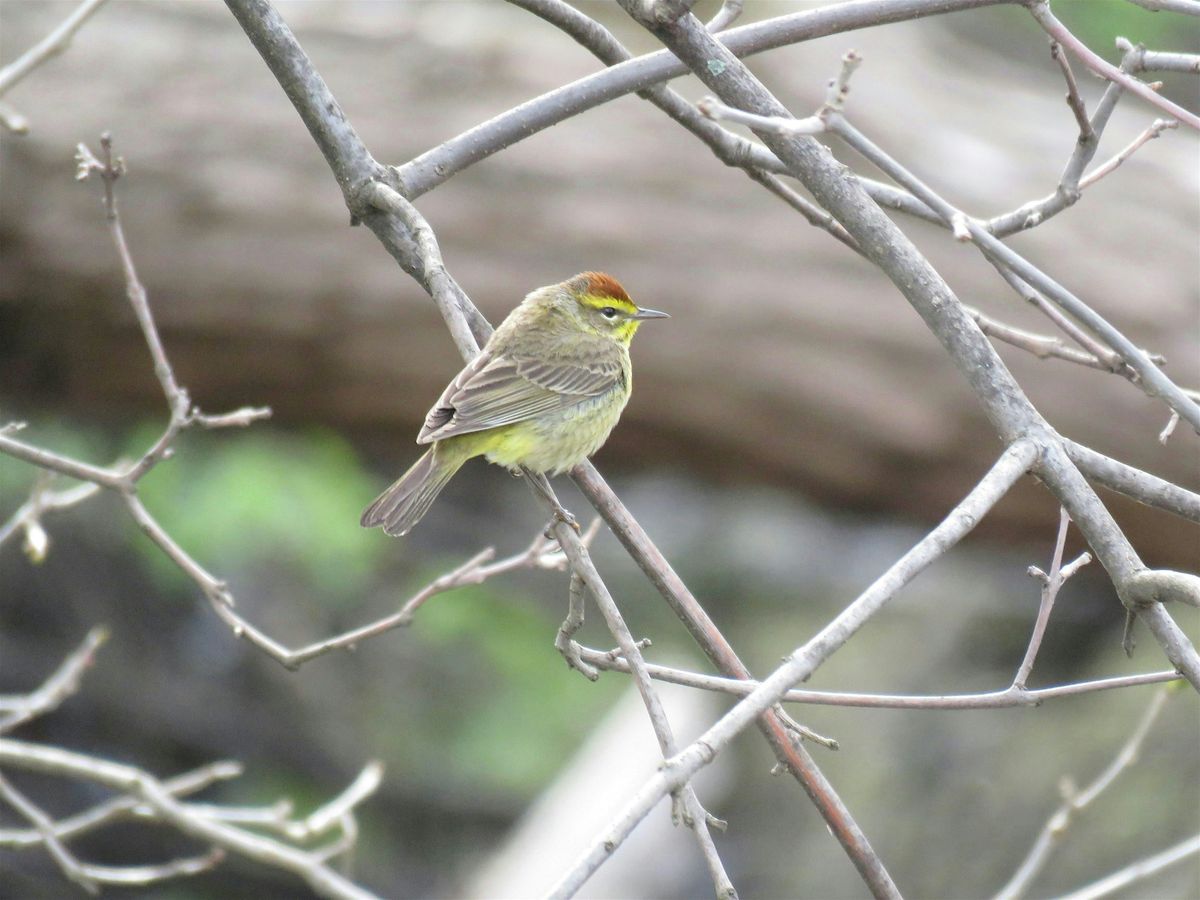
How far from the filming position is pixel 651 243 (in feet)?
18.6

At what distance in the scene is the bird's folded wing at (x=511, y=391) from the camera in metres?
3.59

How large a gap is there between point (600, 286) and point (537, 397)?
0.78 meters

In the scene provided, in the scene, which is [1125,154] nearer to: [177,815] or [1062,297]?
[1062,297]

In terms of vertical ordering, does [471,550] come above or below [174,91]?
below

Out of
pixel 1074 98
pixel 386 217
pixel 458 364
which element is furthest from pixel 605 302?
pixel 1074 98

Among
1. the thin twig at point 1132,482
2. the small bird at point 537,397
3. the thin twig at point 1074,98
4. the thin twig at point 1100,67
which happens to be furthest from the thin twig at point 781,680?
the small bird at point 537,397

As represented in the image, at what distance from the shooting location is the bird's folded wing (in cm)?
359

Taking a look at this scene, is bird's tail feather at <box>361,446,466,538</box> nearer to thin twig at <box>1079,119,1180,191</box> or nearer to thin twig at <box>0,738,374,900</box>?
thin twig at <box>0,738,374,900</box>

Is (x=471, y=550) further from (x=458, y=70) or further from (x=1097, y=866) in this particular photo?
(x=1097, y=866)

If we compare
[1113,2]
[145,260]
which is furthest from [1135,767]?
[145,260]

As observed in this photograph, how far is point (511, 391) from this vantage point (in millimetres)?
3977

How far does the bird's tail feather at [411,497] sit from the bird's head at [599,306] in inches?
39.5

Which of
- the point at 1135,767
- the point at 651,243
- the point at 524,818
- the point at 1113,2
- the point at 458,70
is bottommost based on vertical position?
the point at 524,818

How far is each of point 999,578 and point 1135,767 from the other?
1.77 m
